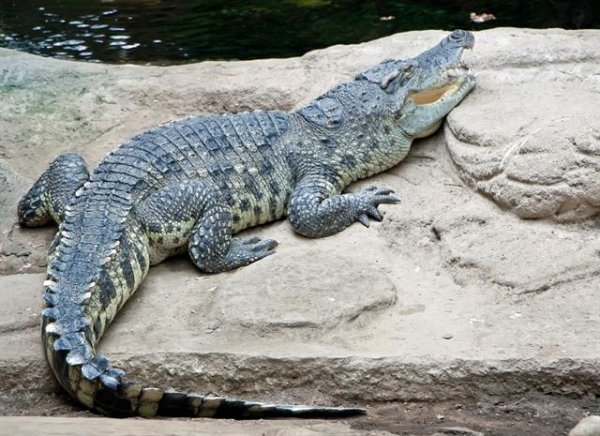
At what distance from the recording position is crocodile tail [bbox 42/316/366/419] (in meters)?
4.18

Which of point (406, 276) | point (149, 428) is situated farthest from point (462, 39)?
point (149, 428)

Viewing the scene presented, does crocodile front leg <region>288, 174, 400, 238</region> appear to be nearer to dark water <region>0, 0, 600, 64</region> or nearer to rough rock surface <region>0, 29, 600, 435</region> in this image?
rough rock surface <region>0, 29, 600, 435</region>

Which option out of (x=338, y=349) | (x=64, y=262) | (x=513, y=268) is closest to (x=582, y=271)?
(x=513, y=268)

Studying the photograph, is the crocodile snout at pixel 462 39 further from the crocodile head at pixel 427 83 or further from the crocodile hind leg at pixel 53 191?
the crocodile hind leg at pixel 53 191

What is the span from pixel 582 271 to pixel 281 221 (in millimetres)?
1925

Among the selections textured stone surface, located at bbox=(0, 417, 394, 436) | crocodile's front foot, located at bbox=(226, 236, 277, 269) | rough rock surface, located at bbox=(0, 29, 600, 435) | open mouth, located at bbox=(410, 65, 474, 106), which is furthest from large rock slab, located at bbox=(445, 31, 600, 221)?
textured stone surface, located at bbox=(0, 417, 394, 436)

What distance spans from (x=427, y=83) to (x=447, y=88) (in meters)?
0.14

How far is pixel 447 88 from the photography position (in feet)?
21.7

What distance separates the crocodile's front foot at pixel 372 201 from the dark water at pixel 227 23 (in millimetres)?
3948

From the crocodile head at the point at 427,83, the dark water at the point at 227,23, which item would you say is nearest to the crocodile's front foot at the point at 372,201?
the crocodile head at the point at 427,83

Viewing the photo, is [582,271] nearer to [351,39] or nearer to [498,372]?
[498,372]

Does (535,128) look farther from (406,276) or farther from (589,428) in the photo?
(589,428)

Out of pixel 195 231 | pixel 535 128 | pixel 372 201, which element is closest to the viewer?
pixel 195 231

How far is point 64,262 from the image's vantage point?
4969 millimetres
